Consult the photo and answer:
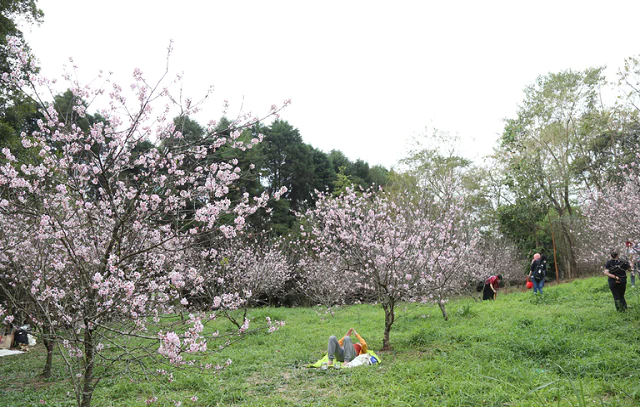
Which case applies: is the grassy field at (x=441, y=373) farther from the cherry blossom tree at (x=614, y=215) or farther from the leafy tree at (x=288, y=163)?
the leafy tree at (x=288, y=163)

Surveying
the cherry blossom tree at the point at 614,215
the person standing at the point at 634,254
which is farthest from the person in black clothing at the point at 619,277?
the cherry blossom tree at the point at 614,215

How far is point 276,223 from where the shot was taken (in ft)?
80.4

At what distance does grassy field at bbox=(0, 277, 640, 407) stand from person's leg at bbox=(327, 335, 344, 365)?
439 mm

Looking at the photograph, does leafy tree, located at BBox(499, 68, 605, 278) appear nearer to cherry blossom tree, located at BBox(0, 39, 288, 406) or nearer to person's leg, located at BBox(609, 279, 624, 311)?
person's leg, located at BBox(609, 279, 624, 311)

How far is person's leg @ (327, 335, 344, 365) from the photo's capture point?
652 cm

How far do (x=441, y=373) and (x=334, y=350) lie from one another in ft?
6.68

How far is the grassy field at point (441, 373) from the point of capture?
13.8ft

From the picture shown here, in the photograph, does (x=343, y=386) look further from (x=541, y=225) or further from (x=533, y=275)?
(x=541, y=225)

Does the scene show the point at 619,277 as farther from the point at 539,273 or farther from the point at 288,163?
the point at 288,163

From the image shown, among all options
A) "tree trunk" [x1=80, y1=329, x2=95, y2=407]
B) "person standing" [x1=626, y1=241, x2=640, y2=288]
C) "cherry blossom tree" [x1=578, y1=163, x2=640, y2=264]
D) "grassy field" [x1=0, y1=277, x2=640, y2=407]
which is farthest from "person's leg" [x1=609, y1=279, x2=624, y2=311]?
"tree trunk" [x1=80, y1=329, x2=95, y2=407]

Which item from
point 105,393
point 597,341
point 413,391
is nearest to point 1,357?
point 105,393

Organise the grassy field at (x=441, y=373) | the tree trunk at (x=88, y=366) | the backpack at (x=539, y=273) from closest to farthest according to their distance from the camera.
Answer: the tree trunk at (x=88, y=366), the grassy field at (x=441, y=373), the backpack at (x=539, y=273)

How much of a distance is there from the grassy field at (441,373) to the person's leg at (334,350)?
44 cm

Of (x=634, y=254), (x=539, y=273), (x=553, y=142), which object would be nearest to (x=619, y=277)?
(x=634, y=254)
